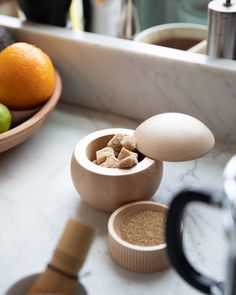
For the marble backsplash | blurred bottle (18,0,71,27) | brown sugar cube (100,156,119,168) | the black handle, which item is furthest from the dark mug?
blurred bottle (18,0,71,27)

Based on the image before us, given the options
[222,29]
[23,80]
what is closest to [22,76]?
[23,80]

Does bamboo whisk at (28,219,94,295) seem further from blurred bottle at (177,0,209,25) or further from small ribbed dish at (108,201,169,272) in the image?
blurred bottle at (177,0,209,25)

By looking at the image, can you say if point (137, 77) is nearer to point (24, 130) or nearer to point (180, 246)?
point (24, 130)

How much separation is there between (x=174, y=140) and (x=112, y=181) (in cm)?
9

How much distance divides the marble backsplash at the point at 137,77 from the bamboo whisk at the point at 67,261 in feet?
1.27

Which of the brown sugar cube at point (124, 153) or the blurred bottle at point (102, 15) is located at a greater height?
the blurred bottle at point (102, 15)

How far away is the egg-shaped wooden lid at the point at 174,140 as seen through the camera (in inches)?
25.5

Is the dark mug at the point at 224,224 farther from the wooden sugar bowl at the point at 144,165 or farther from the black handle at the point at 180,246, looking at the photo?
the wooden sugar bowl at the point at 144,165

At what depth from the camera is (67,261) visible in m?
0.50

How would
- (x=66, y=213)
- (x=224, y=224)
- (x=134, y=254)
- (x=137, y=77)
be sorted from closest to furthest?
(x=224, y=224) < (x=134, y=254) < (x=66, y=213) < (x=137, y=77)

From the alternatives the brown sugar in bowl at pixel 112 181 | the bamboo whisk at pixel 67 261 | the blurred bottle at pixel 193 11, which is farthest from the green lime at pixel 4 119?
the blurred bottle at pixel 193 11

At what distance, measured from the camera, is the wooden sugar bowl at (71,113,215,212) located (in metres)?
0.64

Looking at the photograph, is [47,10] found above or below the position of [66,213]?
above

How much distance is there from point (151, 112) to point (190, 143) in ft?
0.77
